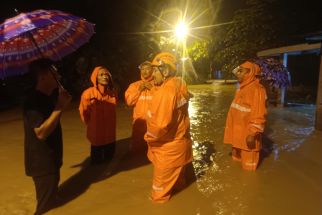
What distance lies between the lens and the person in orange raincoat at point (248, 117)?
5.03 metres

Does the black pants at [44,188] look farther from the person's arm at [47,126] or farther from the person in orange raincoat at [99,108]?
the person in orange raincoat at [99,108]

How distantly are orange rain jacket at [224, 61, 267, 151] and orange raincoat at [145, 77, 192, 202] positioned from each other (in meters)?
1.37

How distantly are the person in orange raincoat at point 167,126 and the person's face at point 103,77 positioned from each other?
1679mm

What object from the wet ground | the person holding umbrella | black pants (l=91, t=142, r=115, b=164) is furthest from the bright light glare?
the person holding umbrella

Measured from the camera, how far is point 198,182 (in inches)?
204

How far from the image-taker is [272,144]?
7500 mm

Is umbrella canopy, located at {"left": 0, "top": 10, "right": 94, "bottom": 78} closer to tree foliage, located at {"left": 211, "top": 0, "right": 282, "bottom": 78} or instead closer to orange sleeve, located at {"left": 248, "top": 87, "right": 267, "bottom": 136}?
orange sleeve, located at {"left": 248, "top": 87, "right": 267, "bottom": 136}

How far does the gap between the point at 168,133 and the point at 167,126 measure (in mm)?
174

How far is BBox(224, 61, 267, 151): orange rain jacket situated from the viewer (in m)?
5.01

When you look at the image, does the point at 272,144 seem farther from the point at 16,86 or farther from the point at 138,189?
the point at 16,86

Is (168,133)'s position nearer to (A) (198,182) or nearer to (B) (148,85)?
(A) (198,182)

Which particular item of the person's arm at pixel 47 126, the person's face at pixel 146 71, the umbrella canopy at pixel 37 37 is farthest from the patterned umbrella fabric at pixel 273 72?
the person's arm at pixel 47 126

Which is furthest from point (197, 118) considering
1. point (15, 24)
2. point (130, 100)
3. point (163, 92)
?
point (15, 24)

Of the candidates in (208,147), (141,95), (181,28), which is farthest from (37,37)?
(181,28)
